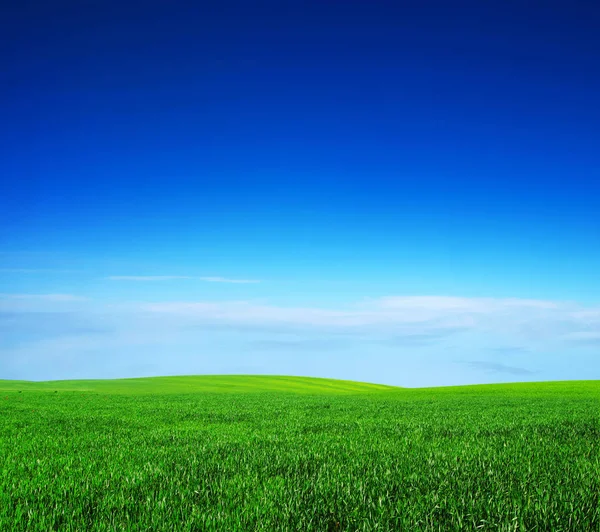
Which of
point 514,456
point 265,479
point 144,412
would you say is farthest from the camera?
point 144,412

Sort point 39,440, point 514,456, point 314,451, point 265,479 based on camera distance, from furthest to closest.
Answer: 1. point 39,440
2. point 314,451
3. point 514,456
4. point 265,479

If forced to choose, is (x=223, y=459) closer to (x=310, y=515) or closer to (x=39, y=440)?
(x=310, y=515)

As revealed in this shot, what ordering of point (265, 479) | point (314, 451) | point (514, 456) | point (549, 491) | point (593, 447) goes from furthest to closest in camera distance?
point (593, 447), point (314, 451), point (514, 456), point (265, 479), point (549, 491)

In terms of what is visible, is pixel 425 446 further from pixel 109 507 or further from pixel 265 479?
pixel 109 507

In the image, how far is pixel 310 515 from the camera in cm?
566

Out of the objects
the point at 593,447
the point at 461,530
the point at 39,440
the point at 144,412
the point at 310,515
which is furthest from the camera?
the point at 144,412

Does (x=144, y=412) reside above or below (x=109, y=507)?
below

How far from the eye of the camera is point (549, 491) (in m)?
6.41

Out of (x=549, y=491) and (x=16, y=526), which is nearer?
(x=16, y=526)

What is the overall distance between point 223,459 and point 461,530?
5337mm

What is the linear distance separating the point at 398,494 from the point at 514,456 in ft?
13.1

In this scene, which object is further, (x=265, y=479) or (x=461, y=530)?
(x=265, y=479)

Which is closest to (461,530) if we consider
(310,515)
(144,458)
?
(310,515)

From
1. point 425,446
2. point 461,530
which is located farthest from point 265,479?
point 425,446
